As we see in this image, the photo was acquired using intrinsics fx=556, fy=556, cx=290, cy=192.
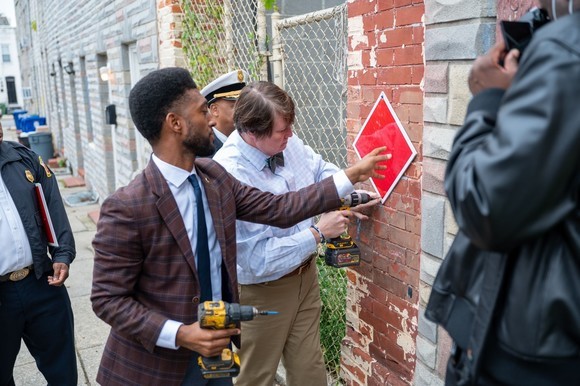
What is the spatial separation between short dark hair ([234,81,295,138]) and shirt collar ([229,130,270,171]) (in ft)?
0.27

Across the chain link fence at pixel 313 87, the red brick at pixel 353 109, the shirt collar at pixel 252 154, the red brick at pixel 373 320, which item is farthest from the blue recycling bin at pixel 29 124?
the red brick at pixel 373 320

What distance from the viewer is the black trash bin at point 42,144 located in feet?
51.3

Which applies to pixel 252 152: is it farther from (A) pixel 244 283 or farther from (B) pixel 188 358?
(B) pixel 188 358

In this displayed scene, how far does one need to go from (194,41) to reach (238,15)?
56 cm

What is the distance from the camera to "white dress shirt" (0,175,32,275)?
3201 millimetres

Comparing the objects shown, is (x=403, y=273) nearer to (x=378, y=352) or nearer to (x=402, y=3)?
(x=378, y=352)

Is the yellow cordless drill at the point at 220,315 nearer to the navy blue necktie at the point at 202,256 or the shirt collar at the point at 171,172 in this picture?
the navy blue necktie at the point at 202,256

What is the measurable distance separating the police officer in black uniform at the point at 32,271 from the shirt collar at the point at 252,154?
138 centimetres

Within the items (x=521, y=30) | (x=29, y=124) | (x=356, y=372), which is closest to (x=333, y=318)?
(x=356, y=372)

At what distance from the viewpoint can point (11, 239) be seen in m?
3.23

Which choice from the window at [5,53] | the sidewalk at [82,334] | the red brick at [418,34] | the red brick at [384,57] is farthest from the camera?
the window at [5,53]

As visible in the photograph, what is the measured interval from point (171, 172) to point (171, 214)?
0.21 m

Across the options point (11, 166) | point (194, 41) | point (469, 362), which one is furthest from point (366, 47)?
point (194, 41)

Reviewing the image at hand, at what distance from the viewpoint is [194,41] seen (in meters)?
5.46
